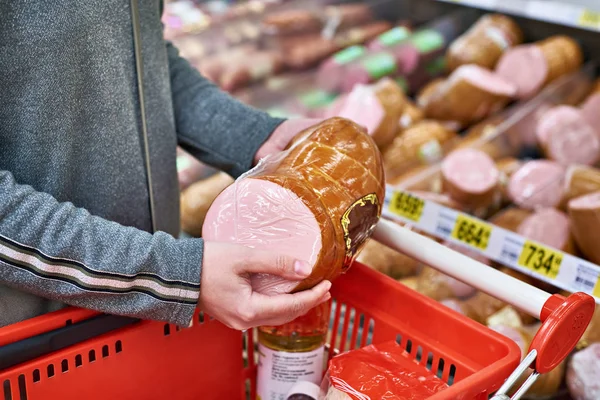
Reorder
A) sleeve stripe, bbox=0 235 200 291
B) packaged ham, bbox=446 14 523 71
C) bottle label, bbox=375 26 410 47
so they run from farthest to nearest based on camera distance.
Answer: bottle label, bbox=375 26 410 47 → packaged ham, bbox=446 14 523 71 → sleeve stripe, bbox=0 235 200 291

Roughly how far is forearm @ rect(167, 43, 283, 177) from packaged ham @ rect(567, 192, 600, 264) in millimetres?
811

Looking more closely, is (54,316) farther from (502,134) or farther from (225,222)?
(502,134)

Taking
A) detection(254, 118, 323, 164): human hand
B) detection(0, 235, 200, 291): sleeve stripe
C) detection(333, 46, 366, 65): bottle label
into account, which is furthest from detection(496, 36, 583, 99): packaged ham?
detection(0, 235, 200, 291): sleeve stripe

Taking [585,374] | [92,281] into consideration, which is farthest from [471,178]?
[92,281]

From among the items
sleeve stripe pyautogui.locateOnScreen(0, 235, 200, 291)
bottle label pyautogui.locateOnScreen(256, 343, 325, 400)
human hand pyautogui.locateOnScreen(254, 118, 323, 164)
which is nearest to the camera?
sleeve stripe pyautogui.locateOnScreen(0, 235, 200, 291)

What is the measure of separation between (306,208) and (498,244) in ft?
2.48

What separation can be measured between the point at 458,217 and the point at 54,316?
1021 millimetres

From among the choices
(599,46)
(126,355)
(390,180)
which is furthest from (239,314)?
(599,46)

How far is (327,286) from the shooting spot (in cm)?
101

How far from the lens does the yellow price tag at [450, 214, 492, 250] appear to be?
5.34 feet

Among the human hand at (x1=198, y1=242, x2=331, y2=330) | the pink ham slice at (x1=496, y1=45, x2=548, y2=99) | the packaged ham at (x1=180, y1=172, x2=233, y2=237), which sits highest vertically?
the human hand at (x1=198, y1=242, x2=331, y2=330)

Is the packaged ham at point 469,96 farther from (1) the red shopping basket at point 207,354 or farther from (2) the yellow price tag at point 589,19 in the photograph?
(1) the red shopping basket at point 207,354

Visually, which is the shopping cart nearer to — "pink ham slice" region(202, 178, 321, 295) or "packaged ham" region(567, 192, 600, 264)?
"pink ham slice" region(202, 178, 321, 295)

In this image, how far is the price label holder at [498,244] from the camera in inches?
56.4
